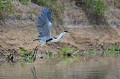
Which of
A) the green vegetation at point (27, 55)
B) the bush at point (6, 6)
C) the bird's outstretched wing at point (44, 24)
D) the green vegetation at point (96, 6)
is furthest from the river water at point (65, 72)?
the green vegetation at point (96, 6)

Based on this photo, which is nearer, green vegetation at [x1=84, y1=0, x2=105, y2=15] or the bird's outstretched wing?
the bird's outstretched wing

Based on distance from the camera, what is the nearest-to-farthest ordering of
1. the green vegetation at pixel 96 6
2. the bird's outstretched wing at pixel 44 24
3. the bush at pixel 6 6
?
the bird's outstretched wing at pixel 44 24 → the bush at pixel 6 6 → the green vegetation at pixel 96 6

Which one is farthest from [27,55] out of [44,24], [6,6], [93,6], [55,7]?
[93,6]

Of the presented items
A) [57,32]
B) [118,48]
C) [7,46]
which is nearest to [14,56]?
[7,46]

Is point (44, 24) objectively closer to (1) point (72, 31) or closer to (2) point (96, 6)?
(1) point (72, 31)

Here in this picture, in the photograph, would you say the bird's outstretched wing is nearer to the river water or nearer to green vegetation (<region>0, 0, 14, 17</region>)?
the river water

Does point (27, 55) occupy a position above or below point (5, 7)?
below

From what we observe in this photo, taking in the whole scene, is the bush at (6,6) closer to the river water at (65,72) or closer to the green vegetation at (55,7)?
the green vegetation at (55,7)

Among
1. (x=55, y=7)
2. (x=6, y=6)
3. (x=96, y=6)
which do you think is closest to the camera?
(x=6, y=6)

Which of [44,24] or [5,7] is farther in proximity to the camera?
[5,7]

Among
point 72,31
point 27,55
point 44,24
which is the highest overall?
point 44,24

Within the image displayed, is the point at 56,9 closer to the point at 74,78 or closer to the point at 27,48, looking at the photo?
the point at 27,48

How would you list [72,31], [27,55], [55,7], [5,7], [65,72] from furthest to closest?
[55,7] → [72,31] → [5,7] → [27,55] → [65,72]

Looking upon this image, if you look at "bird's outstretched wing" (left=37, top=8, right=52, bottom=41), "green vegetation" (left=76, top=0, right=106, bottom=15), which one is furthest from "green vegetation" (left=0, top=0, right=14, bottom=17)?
"green vegetation" (left=76, top=0, right=106, bottom=15)
